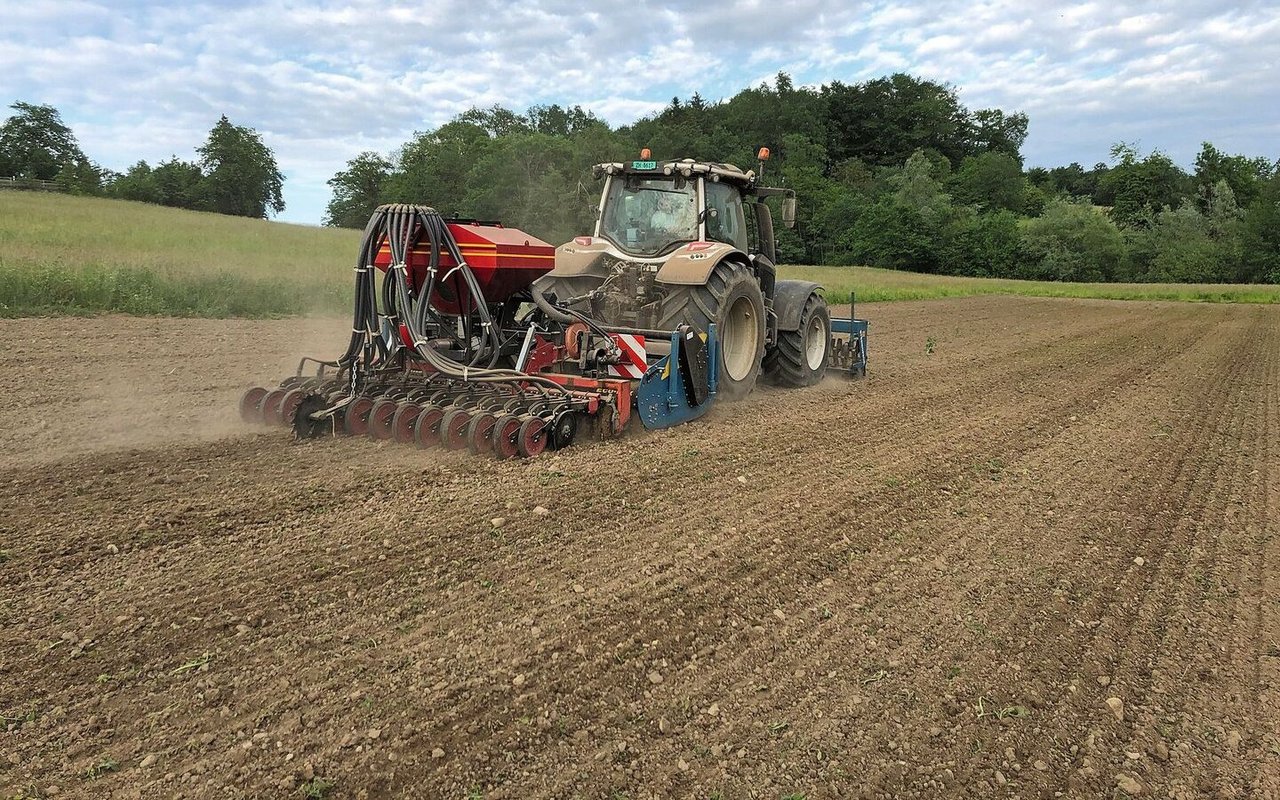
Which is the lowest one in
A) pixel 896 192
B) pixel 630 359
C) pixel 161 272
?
pixel 630 359

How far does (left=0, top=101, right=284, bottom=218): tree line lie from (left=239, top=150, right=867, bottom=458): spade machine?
5201 cm

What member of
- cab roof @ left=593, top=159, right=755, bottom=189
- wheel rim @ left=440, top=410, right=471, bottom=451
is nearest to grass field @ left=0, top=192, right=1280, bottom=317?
cab roof @ left=593, top=159, right=755, bottom=189

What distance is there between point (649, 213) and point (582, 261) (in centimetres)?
78

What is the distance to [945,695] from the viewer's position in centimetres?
282

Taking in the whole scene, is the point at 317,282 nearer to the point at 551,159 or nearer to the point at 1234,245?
the point at 551,159

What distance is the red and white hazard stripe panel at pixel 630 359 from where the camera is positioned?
6465mm

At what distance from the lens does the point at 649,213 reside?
296 inches

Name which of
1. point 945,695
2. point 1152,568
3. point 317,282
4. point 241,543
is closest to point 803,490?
point 1152,568

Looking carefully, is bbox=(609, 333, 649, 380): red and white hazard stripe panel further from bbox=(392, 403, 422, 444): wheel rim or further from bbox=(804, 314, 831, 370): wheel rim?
bbox=(804, 314, 831, 370): wheel rim

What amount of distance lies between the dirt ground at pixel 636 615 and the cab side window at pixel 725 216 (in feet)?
6.75

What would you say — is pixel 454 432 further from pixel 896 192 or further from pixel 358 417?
pixel 896 192

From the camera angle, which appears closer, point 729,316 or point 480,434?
point 480,434

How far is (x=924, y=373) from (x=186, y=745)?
9.20 metres

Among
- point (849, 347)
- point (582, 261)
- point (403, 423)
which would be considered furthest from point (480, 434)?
point (849, 347)
